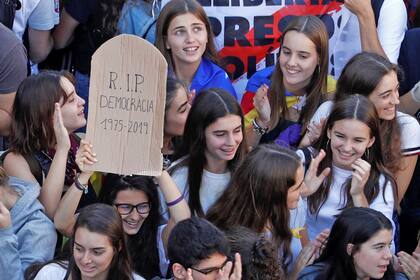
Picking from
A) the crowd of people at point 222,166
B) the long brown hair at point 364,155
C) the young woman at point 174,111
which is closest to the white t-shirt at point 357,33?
the crowd of people at point 222,166

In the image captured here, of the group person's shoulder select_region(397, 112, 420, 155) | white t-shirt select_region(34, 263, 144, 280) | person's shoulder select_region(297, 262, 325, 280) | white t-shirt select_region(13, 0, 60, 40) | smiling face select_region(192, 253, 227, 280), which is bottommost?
person's shoulder select_region(297, 262, 325, 280)

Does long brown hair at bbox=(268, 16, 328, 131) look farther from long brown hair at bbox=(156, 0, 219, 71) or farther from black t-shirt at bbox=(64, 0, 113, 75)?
black t-shirt at bbox=(64, 0, 113, 75)

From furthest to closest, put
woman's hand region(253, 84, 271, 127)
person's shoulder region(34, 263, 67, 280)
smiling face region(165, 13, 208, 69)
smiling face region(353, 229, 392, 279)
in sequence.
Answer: smiling face region(165, 13, 208, 69)
woman's hand region(253, 84, 271, 127)
smiling face region(353, 229, 392, 279)
person's shoulder region(34, 263, 67, 280)

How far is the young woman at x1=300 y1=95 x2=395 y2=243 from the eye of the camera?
17.4ft

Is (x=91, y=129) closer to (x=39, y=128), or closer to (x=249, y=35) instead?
(x=39, y=128)

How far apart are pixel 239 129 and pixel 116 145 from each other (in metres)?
0.75

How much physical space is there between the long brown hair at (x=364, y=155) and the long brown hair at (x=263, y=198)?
0.37m

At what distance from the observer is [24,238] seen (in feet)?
15.9

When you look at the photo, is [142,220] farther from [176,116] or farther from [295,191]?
[295,191]

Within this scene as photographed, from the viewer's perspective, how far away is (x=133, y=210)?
5172 mm

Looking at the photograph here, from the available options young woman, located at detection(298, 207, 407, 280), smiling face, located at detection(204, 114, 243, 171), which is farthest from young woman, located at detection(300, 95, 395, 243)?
smiling face, located at detection(204, 114, 243, 171)

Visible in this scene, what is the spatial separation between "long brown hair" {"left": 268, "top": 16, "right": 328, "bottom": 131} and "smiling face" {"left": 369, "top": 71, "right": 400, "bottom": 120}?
358mm

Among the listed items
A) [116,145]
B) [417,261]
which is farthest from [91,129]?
[417,261]

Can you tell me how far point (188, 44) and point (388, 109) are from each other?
45.8 inches
